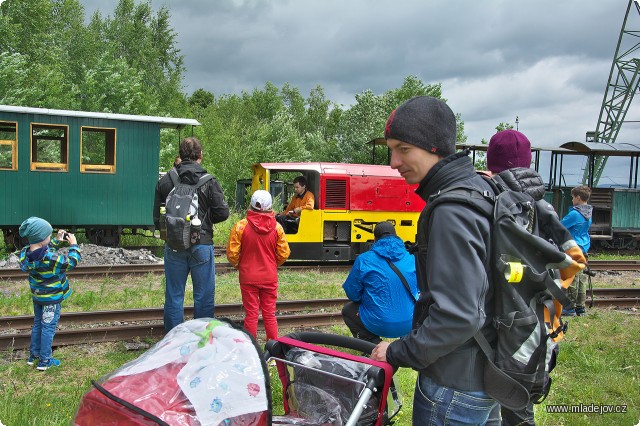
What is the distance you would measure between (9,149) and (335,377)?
14.1m

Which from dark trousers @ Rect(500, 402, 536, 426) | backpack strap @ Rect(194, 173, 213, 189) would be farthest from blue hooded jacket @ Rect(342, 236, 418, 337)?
backpack strap @ Rect(194, 173, 213, 189)

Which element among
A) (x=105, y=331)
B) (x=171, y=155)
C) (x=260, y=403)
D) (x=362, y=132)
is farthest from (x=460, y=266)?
(x=362, y=132)

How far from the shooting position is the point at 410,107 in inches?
92.4

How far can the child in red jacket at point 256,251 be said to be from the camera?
6000 millimetres

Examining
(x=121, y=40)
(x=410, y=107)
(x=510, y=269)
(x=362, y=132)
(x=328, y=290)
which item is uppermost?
(x=121, y=40)

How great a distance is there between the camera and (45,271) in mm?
5387

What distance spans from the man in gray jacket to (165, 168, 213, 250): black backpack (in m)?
3.49

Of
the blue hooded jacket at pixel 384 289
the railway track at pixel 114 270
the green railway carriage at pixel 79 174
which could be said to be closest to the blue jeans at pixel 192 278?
the blue hooded jacket at pixel 384 289

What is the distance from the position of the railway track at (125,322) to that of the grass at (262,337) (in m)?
0.24

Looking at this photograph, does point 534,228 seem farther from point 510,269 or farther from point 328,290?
point 328,290

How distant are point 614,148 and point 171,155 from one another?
2017cm

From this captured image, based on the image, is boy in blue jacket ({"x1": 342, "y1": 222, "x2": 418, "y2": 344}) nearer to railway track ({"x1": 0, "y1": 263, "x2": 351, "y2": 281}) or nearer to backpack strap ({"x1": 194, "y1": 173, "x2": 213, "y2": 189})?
backpack strap ({"x1": 194, "y1": 173, "x2": 213, "y2": 189})

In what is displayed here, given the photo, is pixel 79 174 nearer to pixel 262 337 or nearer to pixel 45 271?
pixel 262 337

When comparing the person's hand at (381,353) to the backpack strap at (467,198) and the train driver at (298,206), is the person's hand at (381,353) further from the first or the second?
the train driver at (298,206)
